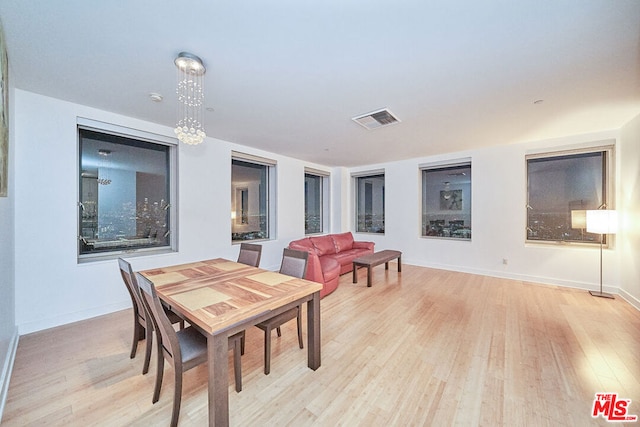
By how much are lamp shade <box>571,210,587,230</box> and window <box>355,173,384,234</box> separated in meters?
3.45

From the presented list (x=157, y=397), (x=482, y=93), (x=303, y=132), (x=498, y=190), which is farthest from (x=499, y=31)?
(x=498, y=190)

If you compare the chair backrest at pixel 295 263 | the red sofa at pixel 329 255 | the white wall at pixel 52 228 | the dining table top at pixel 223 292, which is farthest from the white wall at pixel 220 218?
the chair backrest at pixel 295 263

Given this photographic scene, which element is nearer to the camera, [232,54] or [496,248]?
[232,54]

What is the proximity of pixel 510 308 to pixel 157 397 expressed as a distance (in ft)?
12.8

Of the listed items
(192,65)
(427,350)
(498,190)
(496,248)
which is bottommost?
(427,350)

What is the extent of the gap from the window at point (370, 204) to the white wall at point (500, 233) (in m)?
0.51

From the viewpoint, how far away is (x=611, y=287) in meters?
3.63

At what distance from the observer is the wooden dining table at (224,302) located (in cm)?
130

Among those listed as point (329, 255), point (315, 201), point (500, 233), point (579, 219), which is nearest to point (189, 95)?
point (329, 255)

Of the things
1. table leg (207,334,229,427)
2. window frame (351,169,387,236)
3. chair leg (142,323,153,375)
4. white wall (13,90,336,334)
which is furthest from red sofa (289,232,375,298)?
white wall (13,90,336,334)

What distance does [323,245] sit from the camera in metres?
4.76

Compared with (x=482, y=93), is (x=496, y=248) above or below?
below

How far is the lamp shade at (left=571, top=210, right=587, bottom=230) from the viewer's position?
12.6ft

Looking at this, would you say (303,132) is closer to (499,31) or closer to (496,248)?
(499,31)
